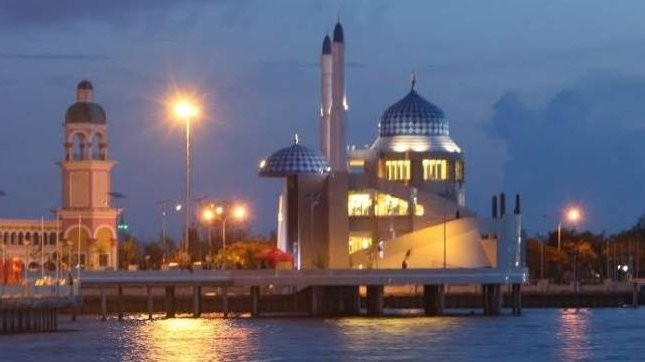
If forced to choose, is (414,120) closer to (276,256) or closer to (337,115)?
(337,115)

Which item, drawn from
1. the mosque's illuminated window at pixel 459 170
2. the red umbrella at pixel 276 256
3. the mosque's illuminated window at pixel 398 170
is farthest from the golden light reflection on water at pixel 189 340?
the mosque's illuminated window at pixel 459 170

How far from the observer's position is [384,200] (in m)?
160

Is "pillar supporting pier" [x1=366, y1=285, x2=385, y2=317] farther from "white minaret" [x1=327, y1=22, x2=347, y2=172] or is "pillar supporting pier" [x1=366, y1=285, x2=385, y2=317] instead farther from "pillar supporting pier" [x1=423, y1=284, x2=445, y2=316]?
"white minaret" [x1=327, y1=22, x2=347, y2=172]

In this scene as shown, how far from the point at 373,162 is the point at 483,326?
171ft

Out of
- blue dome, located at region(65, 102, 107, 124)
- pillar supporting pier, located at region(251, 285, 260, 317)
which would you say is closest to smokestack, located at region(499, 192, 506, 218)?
pillar supporting pier, located at region(251, 285, 260, 317)

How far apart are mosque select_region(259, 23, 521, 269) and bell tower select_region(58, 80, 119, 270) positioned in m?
24.5

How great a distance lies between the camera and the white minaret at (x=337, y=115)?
536ft

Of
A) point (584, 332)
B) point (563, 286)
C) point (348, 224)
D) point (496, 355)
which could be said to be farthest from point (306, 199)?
point (496, 355)

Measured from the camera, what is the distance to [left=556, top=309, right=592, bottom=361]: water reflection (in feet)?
307

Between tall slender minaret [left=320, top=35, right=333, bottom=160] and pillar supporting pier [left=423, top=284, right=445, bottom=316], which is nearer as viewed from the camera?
pillar supporting pier [left=423, top=284, right=445, bottom=316]

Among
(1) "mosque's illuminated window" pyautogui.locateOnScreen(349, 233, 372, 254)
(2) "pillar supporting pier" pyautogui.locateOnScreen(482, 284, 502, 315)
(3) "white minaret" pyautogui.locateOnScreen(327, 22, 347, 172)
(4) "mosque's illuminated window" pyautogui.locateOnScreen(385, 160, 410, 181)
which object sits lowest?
(2) "pillar supporting pier" pyautogui.locateOnScreen(482, 284, 502, 315)

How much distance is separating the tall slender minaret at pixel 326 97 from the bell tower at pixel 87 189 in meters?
26.5

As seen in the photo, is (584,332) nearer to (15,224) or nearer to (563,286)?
(563,286)

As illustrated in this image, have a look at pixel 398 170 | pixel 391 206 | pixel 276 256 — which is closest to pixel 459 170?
pixel 398 170
